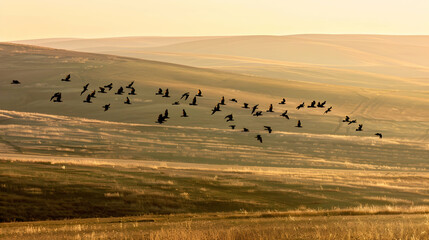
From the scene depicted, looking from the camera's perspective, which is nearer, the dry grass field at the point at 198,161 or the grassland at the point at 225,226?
the grassland at the point at 225,226

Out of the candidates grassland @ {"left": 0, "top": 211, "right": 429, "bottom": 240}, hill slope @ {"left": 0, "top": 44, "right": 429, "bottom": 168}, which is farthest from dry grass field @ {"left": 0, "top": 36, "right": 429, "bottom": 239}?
hill slope @ {"left": 0, "top": 44, "right": 429, "bottom": 168}

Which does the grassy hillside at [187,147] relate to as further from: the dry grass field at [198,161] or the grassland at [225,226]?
the grassland at [225,226]

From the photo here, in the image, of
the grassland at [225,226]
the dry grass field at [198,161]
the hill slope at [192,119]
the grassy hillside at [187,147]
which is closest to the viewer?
the grassland at [225,226]

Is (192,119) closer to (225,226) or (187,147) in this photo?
(187,147)

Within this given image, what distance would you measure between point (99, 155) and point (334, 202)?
35098 millimetres

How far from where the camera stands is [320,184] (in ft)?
172

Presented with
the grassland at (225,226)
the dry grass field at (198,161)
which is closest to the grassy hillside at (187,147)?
the dry grass field at (198,161)

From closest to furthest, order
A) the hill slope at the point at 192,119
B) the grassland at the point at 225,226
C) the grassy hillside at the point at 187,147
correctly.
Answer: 1. the grassland at the point at 225,226
2. the grassy hillside at the point at 187,147
3. the hill slope at the point at 192,119

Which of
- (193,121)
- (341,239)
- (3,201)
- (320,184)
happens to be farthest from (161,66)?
(341,239)

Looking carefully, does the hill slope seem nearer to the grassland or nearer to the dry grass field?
the dry grass field

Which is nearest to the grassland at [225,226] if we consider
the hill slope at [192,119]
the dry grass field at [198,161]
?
the dry grass field at [198,161]

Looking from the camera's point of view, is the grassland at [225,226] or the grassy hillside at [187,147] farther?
the grassy hillside at [187,147]

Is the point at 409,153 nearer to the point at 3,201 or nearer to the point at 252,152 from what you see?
the point at 252,152

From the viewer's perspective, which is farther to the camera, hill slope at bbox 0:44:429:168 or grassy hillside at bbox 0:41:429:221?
hill slope at bbox 0:44:429:168
